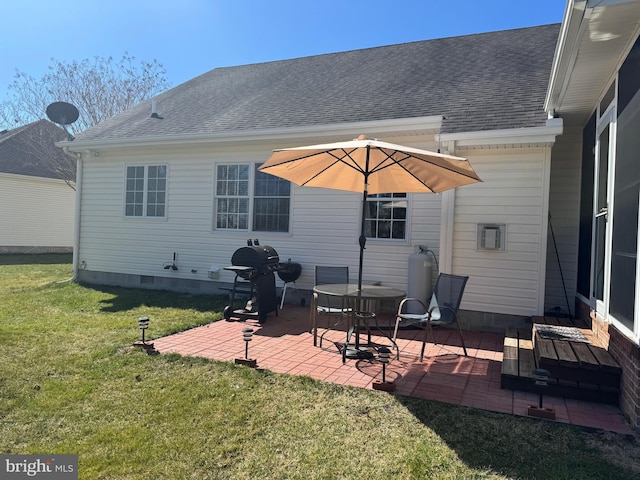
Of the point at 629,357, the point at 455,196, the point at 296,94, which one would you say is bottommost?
the point at 629,357

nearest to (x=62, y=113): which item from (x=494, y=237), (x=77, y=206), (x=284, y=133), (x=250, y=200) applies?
(x=77, y=206)

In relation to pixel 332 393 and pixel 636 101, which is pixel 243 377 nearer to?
pixel 332 393

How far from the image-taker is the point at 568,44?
3.65 metres

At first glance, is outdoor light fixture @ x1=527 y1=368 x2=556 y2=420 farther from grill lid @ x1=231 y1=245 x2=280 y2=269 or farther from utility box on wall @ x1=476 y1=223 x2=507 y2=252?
grill lid @ x1=231 y1=245 x2=280 y2=269

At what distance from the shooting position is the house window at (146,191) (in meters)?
9.07

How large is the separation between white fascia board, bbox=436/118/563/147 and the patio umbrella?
1459 millimetres

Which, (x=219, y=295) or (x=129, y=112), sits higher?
(x=129, y=112)

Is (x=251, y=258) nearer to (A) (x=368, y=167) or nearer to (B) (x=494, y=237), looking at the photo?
(A) (x=368, y=167)

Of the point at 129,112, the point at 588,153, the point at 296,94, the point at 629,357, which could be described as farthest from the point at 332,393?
the point at 129,112

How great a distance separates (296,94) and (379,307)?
518 centimetres

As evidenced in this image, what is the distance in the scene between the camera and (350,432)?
293cm

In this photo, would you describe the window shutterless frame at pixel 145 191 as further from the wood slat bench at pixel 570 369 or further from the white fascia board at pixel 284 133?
the wood slat bench at pixel 570 369

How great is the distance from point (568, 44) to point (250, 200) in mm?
5805

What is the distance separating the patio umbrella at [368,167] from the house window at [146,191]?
4.99m
